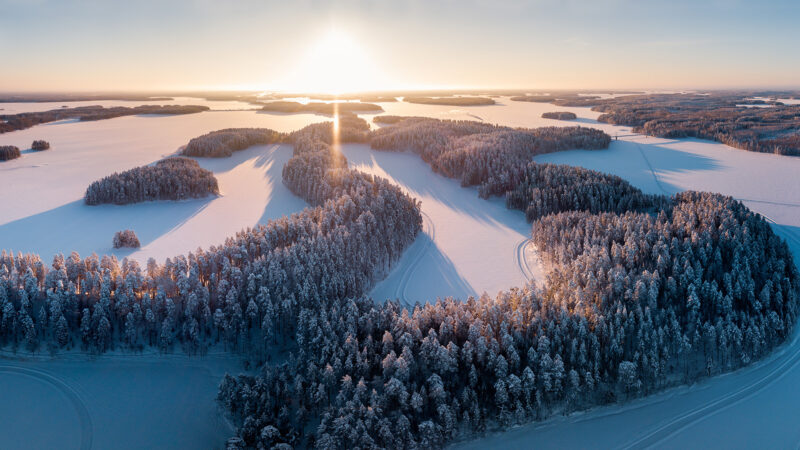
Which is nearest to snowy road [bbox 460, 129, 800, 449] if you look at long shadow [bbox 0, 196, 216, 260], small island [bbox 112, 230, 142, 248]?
small island [bbox 112, 230, 142, 248]

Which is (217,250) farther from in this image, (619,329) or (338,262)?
(619,329)

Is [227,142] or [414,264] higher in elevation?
[227,142]

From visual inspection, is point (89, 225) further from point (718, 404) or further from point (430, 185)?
point (718, 404)

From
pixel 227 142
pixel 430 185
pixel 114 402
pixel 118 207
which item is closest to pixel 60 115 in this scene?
pixel 227 142

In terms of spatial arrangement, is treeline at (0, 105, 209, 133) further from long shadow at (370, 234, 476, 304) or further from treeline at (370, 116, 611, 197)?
long shadow at (370, 234, 476, 304)

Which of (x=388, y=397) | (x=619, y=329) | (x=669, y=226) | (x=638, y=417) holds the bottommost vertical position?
(x=638, y=417)

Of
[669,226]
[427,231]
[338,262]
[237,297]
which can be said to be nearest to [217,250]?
[237,297]
